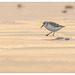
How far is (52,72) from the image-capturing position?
4.25 m

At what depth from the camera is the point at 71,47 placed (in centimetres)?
606

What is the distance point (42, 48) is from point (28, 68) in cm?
152

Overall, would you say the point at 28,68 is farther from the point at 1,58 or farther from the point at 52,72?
the point at 1,58

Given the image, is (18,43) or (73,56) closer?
(73,56)

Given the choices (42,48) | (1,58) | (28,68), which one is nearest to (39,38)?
(42,48)

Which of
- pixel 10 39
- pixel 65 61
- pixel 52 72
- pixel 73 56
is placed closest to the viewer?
pixel 52 72

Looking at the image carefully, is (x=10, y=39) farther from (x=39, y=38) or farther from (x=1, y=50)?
(x=1, y=50)

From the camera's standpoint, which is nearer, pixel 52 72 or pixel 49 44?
pixel 52 72

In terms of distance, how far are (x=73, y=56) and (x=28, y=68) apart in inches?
41.8

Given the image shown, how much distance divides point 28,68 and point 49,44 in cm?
201

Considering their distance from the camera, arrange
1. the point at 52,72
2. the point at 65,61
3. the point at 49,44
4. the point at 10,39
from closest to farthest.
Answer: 1. the point at 52,72
2. the point at 65,61
3. the point at 49,44
4. the point at 10,39

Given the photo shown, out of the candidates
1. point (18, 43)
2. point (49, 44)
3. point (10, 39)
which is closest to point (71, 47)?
point (49, 44)

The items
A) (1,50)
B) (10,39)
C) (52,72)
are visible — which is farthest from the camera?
(10,39)

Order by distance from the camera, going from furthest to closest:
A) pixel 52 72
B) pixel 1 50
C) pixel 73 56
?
pixel 1 50 → pixel 73 56 → pixel 52 72
